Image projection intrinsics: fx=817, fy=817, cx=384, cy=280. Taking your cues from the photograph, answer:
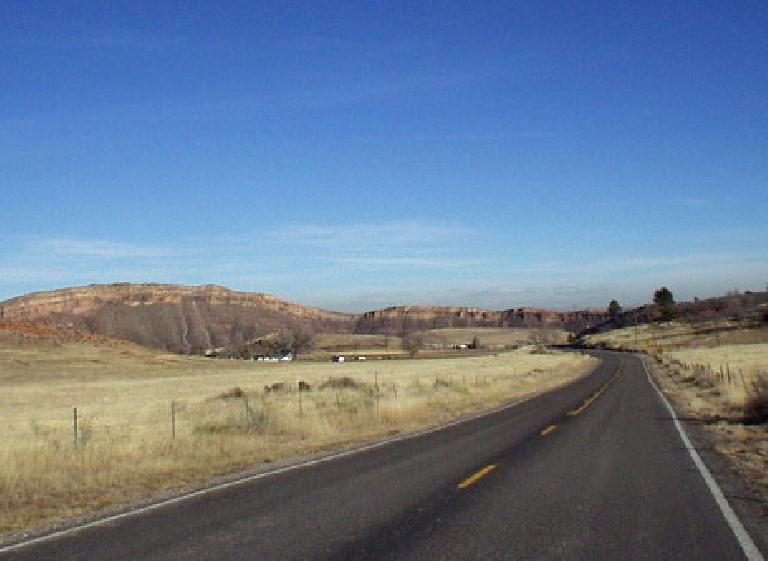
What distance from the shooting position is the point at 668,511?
9.91 metres

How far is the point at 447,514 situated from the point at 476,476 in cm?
318

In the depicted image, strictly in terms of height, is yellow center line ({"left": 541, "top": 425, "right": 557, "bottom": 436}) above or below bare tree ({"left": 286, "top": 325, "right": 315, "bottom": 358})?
below

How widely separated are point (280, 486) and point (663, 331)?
507 ft

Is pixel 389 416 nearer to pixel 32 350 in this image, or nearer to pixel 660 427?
pixel 660 427

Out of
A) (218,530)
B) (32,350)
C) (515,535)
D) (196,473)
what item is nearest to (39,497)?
(196,473)

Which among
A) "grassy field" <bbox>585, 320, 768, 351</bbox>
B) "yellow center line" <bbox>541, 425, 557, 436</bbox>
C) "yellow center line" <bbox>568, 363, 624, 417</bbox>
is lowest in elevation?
"yellow center line" <bbox>568, 363, 624, 417</bbox>

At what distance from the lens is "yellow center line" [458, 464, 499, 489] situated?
11.9 m

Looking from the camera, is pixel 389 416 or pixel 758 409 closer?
pixel 758 409

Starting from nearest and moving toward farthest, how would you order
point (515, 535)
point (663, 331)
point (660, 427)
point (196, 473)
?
point (515, 535) < point (196, 473) < point (660, 427) < point (663, 331)

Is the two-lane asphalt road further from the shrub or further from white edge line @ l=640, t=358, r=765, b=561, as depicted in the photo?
the shrub

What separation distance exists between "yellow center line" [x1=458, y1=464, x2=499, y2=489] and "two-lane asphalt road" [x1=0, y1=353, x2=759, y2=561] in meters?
0.04

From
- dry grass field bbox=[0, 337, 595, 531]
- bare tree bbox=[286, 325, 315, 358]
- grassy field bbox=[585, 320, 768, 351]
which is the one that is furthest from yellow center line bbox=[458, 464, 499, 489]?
bare tree bbox=[286, 325, 315, 358]

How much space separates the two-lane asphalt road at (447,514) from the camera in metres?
8.01

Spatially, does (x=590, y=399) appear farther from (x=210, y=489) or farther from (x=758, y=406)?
(x=210, y=489)
